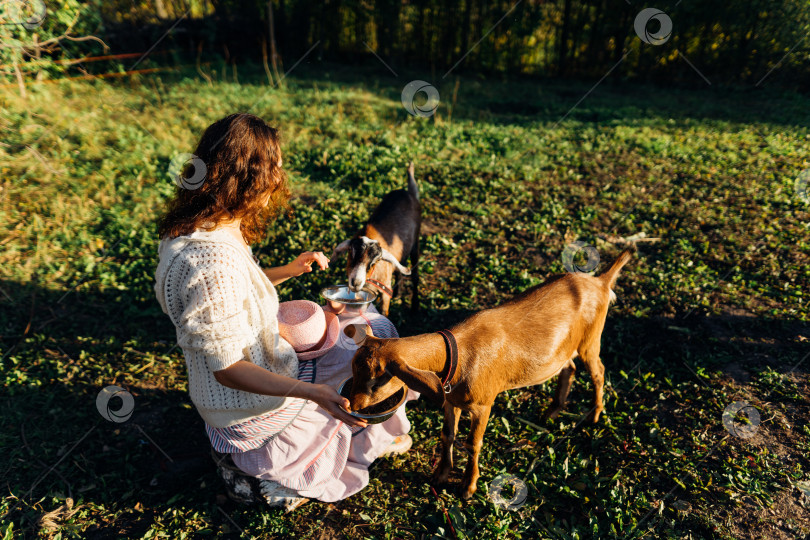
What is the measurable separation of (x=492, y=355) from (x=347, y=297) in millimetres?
1499

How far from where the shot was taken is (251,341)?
2.61 meters

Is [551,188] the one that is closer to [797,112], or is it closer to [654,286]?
[654,286]

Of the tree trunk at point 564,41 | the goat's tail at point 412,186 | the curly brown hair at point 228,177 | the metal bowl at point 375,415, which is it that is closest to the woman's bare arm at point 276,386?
the metal bowl at point 375,415

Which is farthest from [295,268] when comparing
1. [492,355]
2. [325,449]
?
[492,355]

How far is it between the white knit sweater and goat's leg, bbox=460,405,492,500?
1.53 m

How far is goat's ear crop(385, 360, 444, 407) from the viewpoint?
106 inches

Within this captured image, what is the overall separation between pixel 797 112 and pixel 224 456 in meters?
15.1

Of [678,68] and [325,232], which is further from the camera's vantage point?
[678,68]

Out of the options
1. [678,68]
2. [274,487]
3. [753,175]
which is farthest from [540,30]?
[274,487]

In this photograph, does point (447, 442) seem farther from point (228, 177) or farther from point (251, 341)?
point (228, 177)

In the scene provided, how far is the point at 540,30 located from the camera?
51.9 feet

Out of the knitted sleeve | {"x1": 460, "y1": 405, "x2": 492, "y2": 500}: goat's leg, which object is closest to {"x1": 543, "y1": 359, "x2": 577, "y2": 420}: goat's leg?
{"x1": 460, "y1": 405, "x2": 492, "y2": 500}: goat's leg

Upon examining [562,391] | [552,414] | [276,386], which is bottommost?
[552,414]

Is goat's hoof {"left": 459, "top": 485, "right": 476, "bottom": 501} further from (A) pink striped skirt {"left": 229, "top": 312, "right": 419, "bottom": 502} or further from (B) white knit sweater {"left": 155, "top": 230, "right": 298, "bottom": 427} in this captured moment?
(B) white knit sweater {"left": 155, "top": 230, "right": 298, "bottom": 427}
